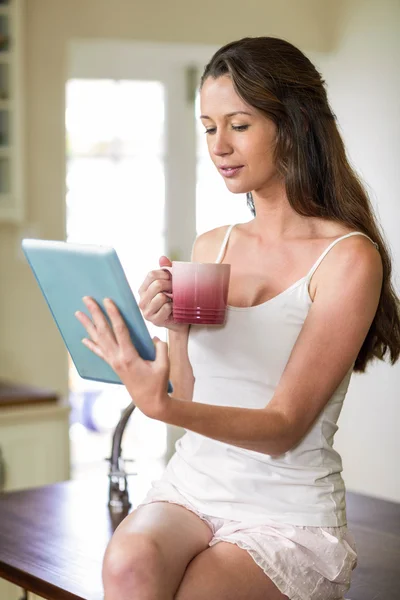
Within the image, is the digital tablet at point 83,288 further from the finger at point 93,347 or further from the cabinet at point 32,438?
the cabinet at point 32,438

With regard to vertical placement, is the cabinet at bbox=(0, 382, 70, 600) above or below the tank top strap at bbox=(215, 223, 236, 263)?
below

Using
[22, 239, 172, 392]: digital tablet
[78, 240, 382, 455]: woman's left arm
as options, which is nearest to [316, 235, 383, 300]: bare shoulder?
[78, 240, 382, 455]: woman's left arm

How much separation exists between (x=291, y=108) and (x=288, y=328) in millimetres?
378

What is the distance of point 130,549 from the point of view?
53.8 inches

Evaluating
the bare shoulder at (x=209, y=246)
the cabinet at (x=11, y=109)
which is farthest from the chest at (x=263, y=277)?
the cabinet at (x=11, y=109)

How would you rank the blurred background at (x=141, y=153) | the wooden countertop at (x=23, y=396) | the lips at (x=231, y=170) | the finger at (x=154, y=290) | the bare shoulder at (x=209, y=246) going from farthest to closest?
the blurred background at (x=141, y=153) → the wooden countertop at (x=23, y=396) → the bare shoulder at (x=209, y=246) → the lips at (x=231, y=170) → the finger at (x=154, y=290)

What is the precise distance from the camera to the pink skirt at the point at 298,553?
145cm

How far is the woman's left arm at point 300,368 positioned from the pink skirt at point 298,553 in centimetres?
13

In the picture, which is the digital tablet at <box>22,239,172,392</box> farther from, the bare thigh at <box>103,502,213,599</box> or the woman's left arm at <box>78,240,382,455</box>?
the bare thigh at <box>103,502,213,599</box>

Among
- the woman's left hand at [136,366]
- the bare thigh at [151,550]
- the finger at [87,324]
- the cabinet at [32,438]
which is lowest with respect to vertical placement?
the cabinet at [32,438]

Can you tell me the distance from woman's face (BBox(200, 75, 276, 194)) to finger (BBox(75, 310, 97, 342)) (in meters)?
0.42

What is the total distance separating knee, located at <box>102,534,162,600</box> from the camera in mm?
1338

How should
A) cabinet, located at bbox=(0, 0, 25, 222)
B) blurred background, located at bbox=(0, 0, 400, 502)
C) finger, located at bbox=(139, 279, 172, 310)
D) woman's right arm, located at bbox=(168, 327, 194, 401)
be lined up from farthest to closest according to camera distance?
blurred background, located at bbox=(0, 0, 400, 502) → cabinet, located at bbox=(0, 0, 25, 222) → woman's right arm, located at bbox=(168, 327, 194, 401) → finger, located at bbox=(139, 279, 172, 310)

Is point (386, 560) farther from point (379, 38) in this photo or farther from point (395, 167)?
point (379, 38)
